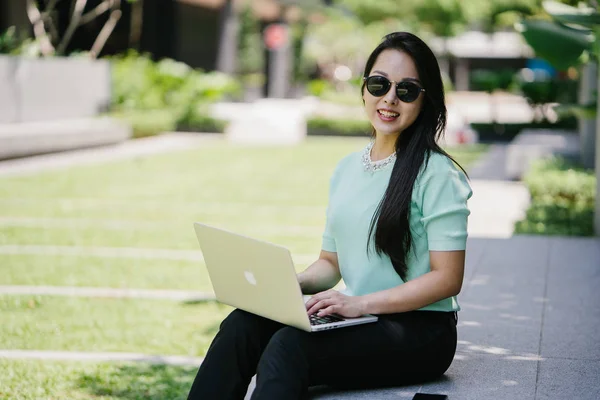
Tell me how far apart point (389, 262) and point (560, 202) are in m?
7.59

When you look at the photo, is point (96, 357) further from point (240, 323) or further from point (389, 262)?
point (389, 262)

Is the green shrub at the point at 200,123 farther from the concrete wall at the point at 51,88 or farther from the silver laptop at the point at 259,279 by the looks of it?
the silver laptop at the point at 259,279

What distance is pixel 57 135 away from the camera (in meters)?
17.2

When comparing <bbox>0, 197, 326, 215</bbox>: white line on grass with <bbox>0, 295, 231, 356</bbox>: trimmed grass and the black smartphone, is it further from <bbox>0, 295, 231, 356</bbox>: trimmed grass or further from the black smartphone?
the black smartphone

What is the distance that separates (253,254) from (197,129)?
22.3 meters

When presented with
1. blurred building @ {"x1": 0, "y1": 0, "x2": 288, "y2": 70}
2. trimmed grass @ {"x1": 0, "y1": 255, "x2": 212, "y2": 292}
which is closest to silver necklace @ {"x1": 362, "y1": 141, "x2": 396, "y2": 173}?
trimmed grass @ {"x1": 0, "y1": 255, "x2": 212, "y2": 292}

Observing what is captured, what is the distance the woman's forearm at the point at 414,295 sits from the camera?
128 inches

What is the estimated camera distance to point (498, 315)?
4918 mm

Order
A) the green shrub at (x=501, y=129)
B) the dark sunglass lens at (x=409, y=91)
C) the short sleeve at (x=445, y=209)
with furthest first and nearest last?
the green shrub at (x=501, y=129)
the dark sunglass lens at (x=409, y=91)
the short sleeve at (x=445, y=209)

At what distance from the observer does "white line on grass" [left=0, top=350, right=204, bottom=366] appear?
202 inches

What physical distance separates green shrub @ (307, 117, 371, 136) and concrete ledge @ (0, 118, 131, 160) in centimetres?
598

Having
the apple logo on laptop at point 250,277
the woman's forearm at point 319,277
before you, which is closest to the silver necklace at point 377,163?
the woman's forearm at point 319,277

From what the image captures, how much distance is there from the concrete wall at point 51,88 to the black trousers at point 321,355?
597 inches

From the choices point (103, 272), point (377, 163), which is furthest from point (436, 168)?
point (103, 272)
